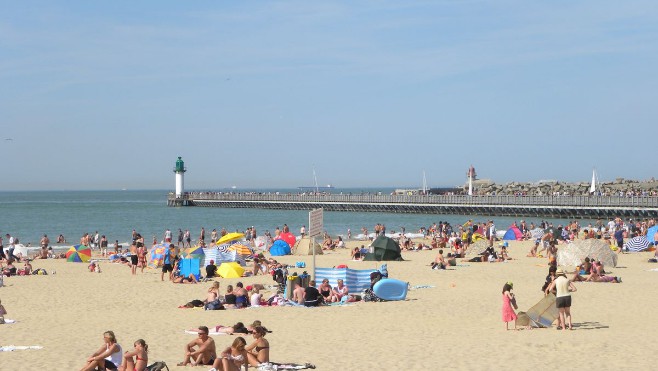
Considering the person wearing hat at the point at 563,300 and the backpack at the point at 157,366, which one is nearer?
the backpack at the point at 157,366

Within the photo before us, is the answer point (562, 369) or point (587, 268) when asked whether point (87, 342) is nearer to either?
point (562, 369)

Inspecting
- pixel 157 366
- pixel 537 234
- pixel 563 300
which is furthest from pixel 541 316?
pixel 537 234

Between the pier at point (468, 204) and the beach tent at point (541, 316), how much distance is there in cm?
4296

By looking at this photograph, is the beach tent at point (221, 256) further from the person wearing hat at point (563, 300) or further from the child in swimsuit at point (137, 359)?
the child in swimsuit at point (137, 359)

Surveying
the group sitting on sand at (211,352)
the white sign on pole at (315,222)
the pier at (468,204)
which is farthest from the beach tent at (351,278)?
the pier at (468,204)

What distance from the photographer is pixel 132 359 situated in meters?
10.1

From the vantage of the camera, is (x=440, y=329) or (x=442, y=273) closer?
(x=440, y=329)

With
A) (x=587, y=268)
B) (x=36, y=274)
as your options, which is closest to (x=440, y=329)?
(x=587, y=268)

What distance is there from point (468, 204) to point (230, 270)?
4656 centimetres

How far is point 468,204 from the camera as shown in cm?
6631

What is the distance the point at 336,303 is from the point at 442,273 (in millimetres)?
6730

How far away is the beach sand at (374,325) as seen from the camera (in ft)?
36.4

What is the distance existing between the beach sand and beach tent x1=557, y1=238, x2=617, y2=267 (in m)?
0.46

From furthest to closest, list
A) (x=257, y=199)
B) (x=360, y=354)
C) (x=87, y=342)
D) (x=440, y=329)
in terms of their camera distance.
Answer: (x=257, y=199)
(x=440, y=329)
(x=87, y=342)
(x=360, y=354)
